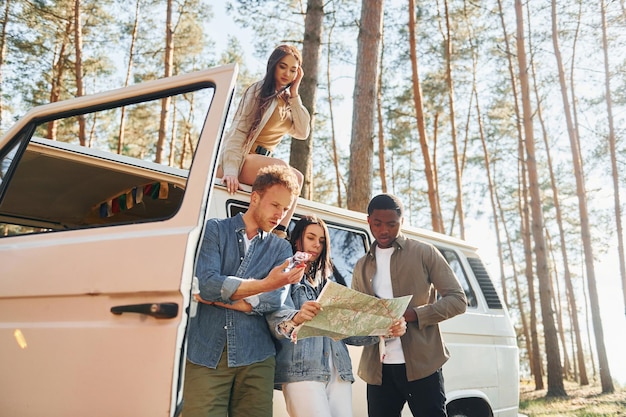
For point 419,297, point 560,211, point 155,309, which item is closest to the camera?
point 155,309

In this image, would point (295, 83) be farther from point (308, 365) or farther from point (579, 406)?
point (579, 406)

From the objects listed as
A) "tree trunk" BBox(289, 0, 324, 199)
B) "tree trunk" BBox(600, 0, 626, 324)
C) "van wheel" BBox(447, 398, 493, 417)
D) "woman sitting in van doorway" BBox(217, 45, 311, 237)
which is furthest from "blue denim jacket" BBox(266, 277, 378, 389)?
"tree trunk" BBox(600, 0, 626, 324)

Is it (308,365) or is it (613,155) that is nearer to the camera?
(308,365)

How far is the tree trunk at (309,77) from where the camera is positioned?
24.7 ft

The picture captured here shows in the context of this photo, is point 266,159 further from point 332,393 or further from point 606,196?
point 606,196

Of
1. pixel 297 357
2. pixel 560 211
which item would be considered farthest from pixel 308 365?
pixel 560 211

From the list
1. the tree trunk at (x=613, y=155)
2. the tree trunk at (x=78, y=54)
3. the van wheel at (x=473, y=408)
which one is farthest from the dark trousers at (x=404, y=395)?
the tree trunk at (x=613, y=155)

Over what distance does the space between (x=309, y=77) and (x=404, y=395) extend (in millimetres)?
5373

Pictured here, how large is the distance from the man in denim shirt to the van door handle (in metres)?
0.36

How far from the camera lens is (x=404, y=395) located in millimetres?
3430

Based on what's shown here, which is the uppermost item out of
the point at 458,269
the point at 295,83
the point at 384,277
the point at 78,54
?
the point at 78,54

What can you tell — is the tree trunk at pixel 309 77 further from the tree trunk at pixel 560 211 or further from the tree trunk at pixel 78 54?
the tree trunk at pixel 560 211

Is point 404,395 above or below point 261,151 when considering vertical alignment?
below

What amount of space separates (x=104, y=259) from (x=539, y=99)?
22.0 metres
